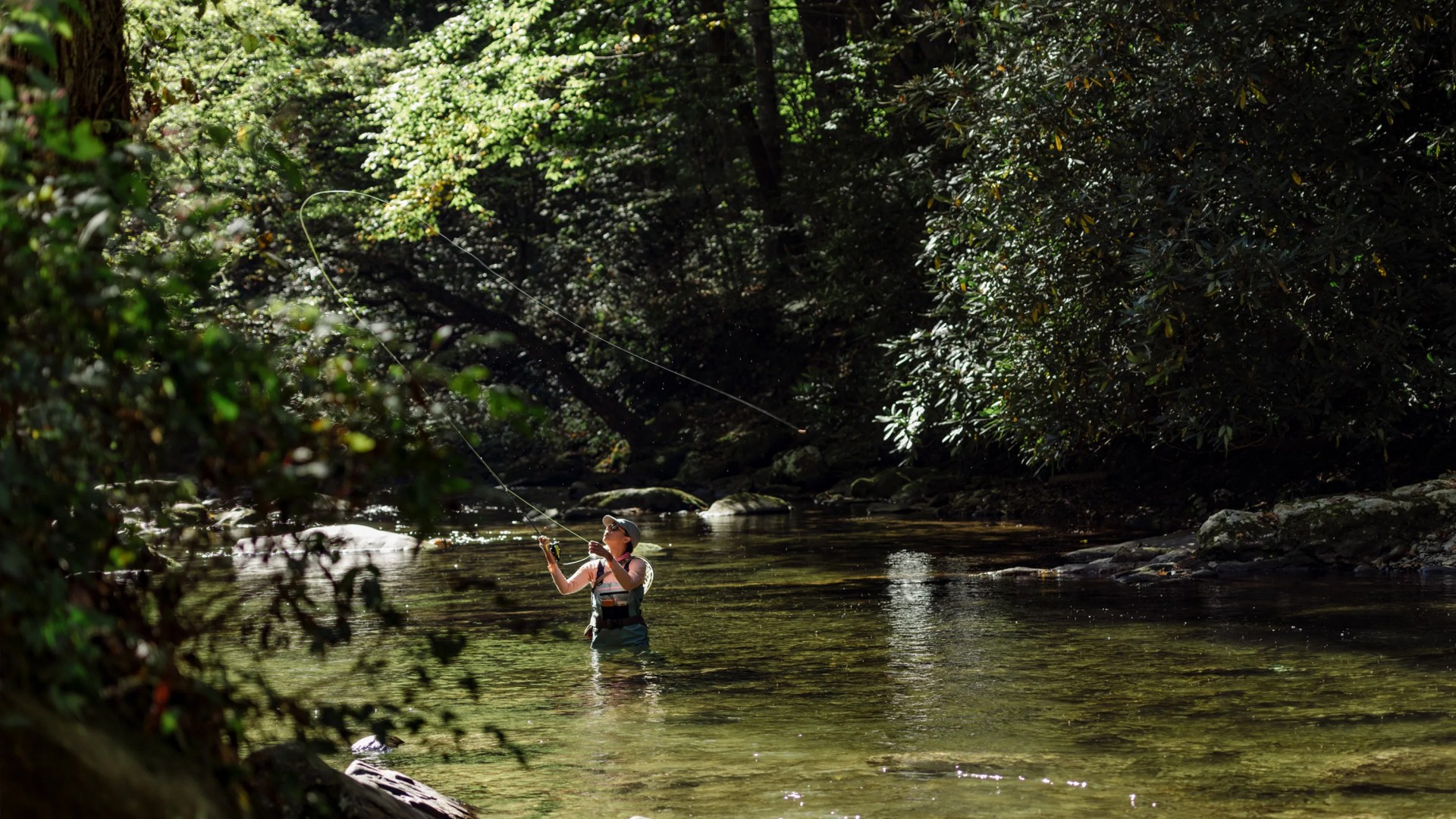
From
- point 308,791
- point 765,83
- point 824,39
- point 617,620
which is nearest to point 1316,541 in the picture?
point 617,620

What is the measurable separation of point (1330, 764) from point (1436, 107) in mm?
10585

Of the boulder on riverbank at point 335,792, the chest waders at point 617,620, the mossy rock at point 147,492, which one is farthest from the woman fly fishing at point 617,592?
the mossy rock at point 147,492

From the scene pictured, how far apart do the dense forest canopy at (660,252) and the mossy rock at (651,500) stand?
3.04m

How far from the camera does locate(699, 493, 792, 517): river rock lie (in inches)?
925

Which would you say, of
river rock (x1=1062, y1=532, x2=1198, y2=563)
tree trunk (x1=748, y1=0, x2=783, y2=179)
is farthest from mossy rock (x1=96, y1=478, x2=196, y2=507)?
tree trunk (x1=748, y1=0, x2=783, y2=179)

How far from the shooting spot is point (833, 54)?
81.3 ft

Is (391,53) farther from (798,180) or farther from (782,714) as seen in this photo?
(782,714)

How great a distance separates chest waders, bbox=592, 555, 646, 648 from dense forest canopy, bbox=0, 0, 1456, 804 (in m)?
2.53

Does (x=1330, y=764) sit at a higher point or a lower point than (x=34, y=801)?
lower

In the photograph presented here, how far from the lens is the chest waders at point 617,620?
33.9 feet

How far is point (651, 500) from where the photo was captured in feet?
81.8

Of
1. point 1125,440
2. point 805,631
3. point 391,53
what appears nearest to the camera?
point 805,631

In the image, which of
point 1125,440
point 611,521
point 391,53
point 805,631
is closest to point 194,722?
point 611,521

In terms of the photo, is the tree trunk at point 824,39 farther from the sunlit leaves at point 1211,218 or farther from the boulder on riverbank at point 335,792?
the boulder on riverbank at point 335,792
